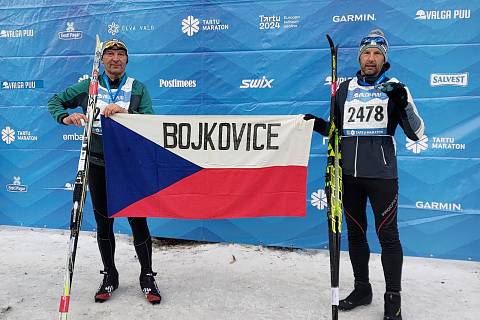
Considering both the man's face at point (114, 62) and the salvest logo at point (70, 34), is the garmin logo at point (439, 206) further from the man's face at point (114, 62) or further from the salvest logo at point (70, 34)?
the salvest logo at point (70, 34)

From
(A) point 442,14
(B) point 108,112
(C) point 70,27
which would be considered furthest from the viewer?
(C) point 70,27

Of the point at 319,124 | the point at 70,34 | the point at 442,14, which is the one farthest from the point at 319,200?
the point at 70,34

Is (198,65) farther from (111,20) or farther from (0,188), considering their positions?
Result: (0,188)

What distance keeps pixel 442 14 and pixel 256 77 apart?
188 centimetres

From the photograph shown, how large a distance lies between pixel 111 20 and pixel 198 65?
3.83ft

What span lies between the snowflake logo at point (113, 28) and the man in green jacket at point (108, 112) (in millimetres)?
1665

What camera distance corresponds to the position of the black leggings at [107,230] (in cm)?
327

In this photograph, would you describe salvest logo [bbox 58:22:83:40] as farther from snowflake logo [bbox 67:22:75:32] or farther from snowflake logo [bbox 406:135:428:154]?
snowflake logo [bbox 406:135:428:154]

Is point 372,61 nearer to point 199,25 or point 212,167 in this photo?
point 212,167

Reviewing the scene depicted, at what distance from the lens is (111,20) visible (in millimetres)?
4742

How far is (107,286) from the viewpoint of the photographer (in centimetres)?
335

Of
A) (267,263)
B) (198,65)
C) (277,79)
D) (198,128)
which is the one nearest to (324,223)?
(267,263)

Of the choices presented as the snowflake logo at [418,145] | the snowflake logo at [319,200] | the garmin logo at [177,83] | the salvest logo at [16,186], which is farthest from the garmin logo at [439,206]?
the salvest logo at [16,186]

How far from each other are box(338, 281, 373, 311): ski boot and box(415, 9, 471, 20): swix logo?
8.48 ft
